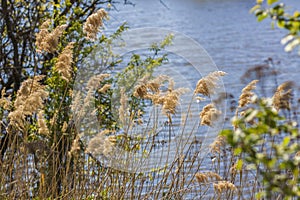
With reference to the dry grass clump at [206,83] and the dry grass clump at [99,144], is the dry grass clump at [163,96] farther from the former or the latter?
the dry grass clump at [99,144]

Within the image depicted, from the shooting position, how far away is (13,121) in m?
2.56

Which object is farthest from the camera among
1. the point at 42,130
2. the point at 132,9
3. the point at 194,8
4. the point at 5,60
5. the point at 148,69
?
the point at 194,8

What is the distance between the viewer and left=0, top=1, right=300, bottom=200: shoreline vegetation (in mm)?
1161

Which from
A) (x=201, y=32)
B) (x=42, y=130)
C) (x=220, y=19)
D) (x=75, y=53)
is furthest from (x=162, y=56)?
(x=220, y=19)

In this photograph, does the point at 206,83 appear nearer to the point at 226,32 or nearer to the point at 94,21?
the point at 94,21

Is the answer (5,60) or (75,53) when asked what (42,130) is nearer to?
(75,53)

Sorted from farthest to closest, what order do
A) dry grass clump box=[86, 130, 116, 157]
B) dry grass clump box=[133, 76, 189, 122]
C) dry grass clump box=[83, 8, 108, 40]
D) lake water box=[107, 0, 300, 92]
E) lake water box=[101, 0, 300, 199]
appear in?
lake water box=[107, 0, 300, 92]
lake water box=[101, 0, 300, 199]
dry grass clump box=[83, 8, 108, 40]
dry grass clump box=[133, 76, 189, 122]
dry grass clump box=[86, 130, 116, 157]

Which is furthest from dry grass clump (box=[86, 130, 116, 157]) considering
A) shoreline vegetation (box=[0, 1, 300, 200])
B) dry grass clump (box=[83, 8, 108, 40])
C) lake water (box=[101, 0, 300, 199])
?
lake water (box=[101, 0, 300, 199])

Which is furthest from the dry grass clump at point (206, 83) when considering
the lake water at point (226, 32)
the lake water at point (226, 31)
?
the lake water at point (226, 31)

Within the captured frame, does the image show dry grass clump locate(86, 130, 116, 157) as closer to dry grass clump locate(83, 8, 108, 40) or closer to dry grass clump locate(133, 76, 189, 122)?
dry grass clump locate(133, 76, 189, 122)

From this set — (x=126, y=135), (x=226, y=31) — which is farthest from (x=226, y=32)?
(x=126, y=135)

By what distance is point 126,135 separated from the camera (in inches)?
106

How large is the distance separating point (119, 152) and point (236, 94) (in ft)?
16.7

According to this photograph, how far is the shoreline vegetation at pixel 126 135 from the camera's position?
3.81ft
